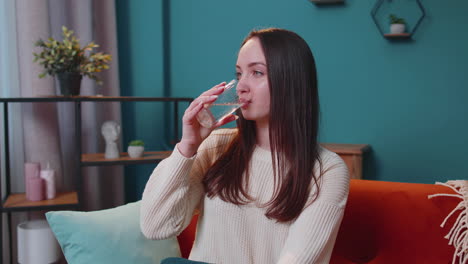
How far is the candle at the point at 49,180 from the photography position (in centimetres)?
236

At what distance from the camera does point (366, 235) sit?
148 cm

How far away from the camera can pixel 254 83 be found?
115 cm

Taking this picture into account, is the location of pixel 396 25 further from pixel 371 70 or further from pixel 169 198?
pixel 169 198

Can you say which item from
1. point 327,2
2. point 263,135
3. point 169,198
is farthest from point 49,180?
point 327,2

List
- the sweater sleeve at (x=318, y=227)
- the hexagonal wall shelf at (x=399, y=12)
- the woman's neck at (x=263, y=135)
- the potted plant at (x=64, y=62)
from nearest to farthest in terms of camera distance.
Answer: the sweater sleeve at (x=318, y=227) < the woman's neck at (x=263, y=135) < the potted plant at (x=64, y=62) < the hexagonal wall shelf at (x=399, y=12)

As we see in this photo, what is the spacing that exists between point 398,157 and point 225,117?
6.10 feet

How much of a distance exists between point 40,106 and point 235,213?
5.52 ft

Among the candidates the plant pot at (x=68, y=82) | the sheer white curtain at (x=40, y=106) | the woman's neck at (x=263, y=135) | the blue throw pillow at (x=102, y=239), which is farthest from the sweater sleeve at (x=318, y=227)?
the sheer white curtain at (x=40, y=106)

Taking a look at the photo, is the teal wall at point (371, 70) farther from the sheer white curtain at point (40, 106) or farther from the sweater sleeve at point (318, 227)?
the sweater sleeve at point (318, 227)

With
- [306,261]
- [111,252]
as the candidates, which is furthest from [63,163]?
[306,261]

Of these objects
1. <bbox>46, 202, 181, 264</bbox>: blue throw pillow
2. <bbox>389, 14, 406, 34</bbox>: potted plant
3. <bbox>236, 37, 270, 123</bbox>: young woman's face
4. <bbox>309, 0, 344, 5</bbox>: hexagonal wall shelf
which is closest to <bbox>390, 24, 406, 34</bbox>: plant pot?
<bbox>389, 14, 406, 34</bbox>: potted plant

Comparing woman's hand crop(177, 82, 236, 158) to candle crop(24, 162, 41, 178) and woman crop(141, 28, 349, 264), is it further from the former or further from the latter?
candle crop(24, 162, 41, 178)

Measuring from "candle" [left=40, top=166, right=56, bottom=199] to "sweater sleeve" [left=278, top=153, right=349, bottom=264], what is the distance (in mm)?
1641

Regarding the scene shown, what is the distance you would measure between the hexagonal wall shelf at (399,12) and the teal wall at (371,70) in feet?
0.07
